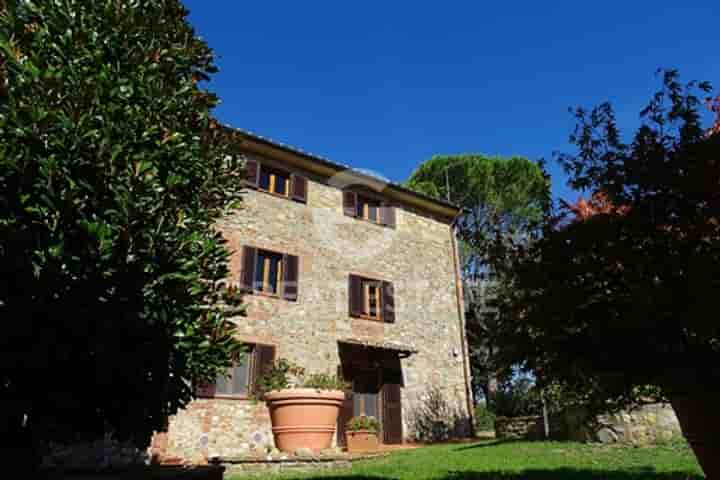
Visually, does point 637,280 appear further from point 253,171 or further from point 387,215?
point 387,215

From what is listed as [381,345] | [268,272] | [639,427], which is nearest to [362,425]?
[381,345]

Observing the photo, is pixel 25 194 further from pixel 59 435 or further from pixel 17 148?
pixel 59 435

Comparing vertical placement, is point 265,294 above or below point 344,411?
above

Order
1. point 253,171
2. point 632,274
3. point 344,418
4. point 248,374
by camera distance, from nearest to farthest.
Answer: point 632,274, point 248,374, point 344,418, point 253,171

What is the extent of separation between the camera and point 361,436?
10.2 metres

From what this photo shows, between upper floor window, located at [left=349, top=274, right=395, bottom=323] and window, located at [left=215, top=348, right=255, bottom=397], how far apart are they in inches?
123

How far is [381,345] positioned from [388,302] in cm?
176

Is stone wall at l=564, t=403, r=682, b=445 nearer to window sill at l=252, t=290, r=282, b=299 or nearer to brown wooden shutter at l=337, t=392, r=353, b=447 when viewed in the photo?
brown wooden shutter at l=337, t=392, r=353, b=447

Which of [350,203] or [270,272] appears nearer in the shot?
[270,272]

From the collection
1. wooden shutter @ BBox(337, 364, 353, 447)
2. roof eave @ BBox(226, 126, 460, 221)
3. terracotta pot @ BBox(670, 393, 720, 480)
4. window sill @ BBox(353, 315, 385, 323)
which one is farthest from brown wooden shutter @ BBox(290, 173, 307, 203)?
terracotta pot @ BBox(670, 393, 720, 480)

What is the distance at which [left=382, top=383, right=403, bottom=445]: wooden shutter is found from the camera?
1261cm

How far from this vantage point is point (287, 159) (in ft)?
43.4

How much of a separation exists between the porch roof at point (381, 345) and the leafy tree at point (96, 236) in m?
8.33

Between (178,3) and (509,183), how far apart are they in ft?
65.5
